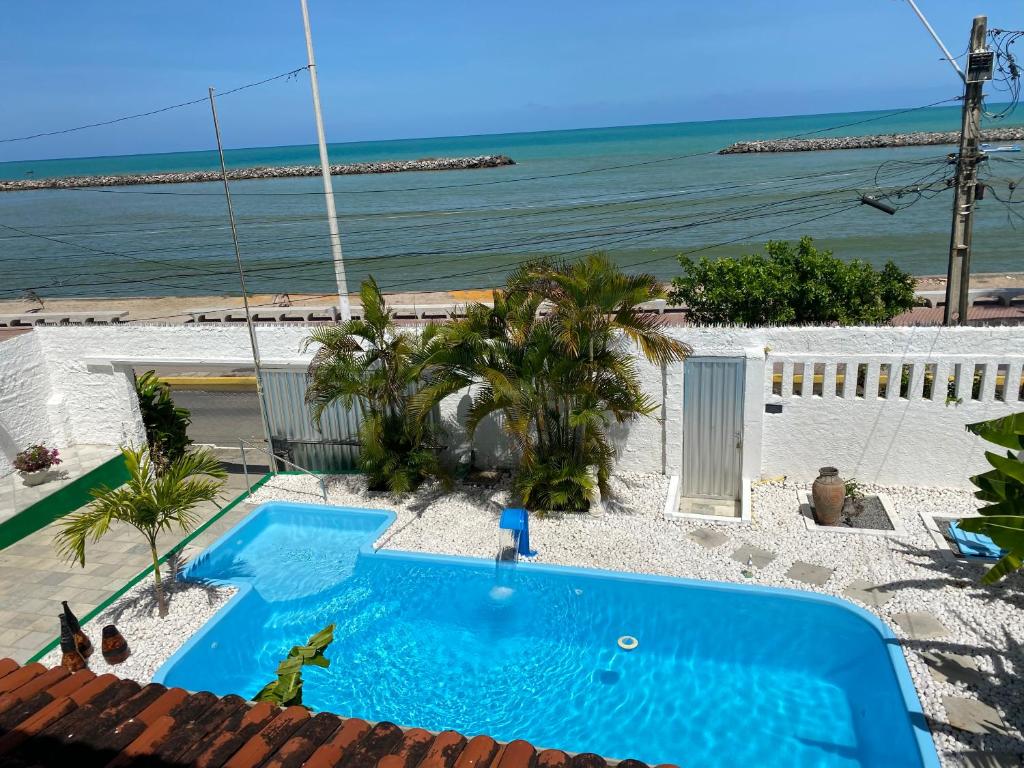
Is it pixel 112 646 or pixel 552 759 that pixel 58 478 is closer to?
pixel 112 646

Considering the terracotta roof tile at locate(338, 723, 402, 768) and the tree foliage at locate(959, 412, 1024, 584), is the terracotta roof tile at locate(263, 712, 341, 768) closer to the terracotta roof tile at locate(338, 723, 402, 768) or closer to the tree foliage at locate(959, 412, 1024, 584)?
the terracotta roof tile at locate(338, 723, 402, 768)

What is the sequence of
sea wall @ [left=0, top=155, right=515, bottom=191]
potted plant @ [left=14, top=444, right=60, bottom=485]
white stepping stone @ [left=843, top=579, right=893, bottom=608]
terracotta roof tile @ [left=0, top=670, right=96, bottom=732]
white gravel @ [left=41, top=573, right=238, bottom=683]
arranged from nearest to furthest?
terracotta roof tile @ [left=0, top=670, right=96, bottom=732] → white gravel @ [left=41, top=573, right=238, bottom=683] → white stepping stone @ [left=843, top=579, right=893, bottom=608] → potted plant @ [left=14, top=444, right=60, bottom=485] → sea wall @ [left=0, top=155, right=515, bottom=191]

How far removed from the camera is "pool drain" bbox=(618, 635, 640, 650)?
30.3ft

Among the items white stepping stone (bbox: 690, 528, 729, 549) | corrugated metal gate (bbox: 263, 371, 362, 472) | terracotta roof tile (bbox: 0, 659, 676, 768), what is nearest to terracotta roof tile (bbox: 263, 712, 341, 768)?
terracotta roof tile (bbox: 0, 659, 676, 768)

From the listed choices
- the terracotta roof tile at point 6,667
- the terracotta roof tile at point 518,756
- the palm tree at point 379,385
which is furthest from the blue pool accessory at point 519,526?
the terracotta roof tile at point 518,756

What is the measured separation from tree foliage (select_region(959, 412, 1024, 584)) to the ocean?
2503cm

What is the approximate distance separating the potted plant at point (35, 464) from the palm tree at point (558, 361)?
6.83 meters

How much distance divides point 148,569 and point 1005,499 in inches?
423

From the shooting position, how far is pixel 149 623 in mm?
9680

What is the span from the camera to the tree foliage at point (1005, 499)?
668 centimetres

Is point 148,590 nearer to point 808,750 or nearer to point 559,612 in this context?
point 559,612

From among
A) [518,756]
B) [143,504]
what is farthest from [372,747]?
[143,504]

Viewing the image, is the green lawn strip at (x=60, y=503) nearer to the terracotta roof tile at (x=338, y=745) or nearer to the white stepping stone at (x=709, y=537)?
the terracotta roof tile at (x=338, y=745)

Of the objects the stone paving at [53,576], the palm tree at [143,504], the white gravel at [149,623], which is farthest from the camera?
the stone paving at [53,576]
